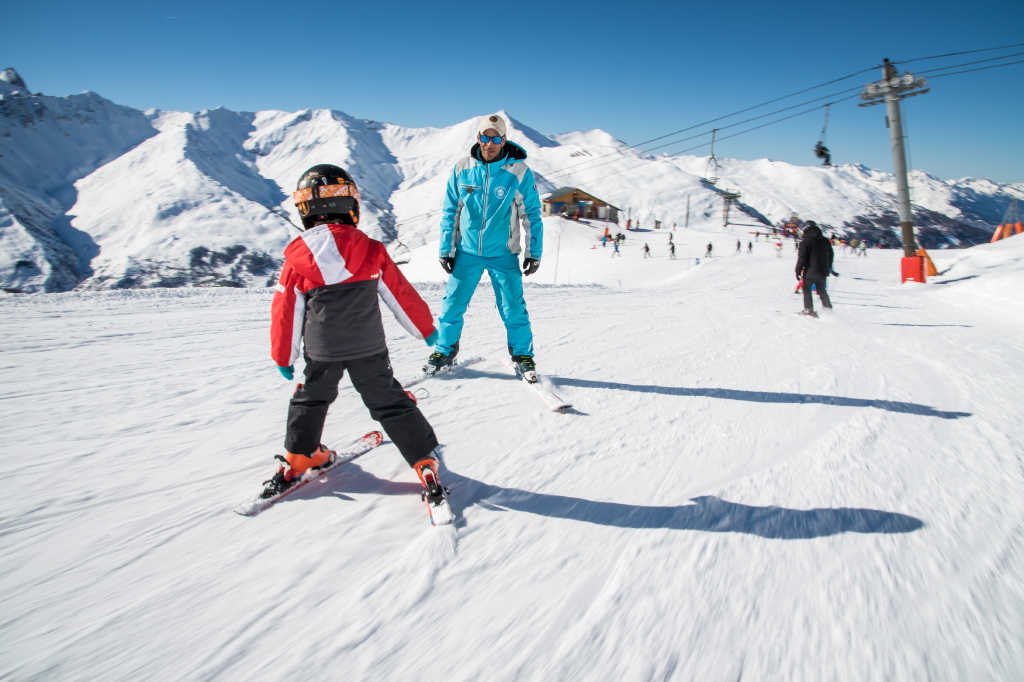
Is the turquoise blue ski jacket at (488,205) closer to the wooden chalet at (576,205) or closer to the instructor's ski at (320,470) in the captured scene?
the instructor's ski at (320,470)

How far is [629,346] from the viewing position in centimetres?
493

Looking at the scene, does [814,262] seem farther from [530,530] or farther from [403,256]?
[403,256]

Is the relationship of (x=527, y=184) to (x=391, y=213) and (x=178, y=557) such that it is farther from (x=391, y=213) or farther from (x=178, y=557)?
(x=391, y=213)

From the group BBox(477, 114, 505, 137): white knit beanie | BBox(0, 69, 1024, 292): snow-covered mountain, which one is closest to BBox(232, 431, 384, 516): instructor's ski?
BBox(477, 114, 505, 137): white knit beanie

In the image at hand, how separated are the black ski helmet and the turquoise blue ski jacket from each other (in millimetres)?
1398

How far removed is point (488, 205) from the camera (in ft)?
11.4

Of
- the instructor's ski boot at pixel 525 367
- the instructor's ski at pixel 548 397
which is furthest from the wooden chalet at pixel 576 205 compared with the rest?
the instructor's ski at pixel 548 397

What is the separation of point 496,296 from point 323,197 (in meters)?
1.85

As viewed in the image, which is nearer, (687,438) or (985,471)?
(985,471)

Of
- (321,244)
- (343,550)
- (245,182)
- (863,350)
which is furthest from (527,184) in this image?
(245,182)

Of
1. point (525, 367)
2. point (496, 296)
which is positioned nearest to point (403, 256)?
point (496, 296)

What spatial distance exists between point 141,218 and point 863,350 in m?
152

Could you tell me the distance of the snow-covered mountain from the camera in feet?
334

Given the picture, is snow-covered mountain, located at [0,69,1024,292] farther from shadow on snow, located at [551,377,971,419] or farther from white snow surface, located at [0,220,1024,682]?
white snow surface, located at [0,220,1024,682]
